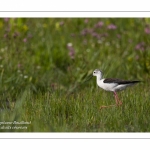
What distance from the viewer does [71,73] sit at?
→ 705cm

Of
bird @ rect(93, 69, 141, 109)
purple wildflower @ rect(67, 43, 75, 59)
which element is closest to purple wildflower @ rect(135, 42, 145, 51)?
purple wildflower @ rect(67, 43, 75, 59)

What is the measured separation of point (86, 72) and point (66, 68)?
956mm

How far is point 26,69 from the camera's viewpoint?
695 cm

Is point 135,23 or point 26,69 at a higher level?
point 135,23

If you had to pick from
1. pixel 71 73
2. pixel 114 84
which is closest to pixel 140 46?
pixel 71 73

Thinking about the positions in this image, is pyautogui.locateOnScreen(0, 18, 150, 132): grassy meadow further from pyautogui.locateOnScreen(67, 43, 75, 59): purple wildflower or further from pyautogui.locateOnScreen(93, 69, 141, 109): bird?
pyautogui.locateOnScreen(93, 69, 141, 109): bird

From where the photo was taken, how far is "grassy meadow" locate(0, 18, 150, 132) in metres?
4.88

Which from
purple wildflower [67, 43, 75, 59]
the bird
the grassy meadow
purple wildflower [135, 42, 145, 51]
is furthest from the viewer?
purple wildflower [135, 42, 145, 51]

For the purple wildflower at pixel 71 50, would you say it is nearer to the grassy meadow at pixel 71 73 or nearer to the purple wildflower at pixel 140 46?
the grassy meadow at pixel 71 73

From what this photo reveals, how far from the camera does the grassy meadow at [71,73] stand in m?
4.88

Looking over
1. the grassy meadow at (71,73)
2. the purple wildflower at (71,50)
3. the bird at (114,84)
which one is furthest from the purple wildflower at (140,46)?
the bird at (114,84)

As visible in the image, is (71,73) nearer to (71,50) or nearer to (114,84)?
(71,50)
